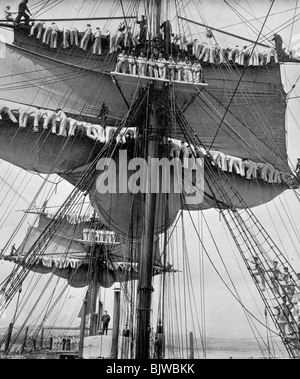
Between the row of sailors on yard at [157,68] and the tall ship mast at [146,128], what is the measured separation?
0.6 inches

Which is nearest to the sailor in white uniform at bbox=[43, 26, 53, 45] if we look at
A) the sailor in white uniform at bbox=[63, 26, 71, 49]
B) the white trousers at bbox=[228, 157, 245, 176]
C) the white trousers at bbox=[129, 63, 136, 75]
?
the sailor in white uniform at bbox=[63, 26, 71, 49]

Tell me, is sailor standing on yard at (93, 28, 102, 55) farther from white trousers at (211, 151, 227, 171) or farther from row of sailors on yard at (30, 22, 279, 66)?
white trousers at (211, 151, 227, 171)

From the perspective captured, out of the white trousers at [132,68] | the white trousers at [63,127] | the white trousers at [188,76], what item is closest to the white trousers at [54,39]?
the white trousers at [63,127]

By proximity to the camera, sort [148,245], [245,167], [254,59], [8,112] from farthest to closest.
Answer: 1. [254,59]
2. [245,167]
3. [8,112]
4. [148,245]

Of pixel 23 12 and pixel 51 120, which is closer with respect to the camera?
pixel 51 120

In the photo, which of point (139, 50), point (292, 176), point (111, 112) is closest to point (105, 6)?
point (139, 50)

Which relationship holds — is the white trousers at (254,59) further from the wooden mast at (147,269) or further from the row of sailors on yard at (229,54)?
the wooden mast at (147,269)

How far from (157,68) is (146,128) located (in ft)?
3.01

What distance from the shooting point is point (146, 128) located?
7.29m

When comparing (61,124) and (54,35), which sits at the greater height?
(54,35)

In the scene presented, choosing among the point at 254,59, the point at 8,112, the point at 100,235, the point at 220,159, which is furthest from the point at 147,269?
the point at 100,235

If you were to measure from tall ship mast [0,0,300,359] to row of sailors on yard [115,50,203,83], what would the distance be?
2 cm

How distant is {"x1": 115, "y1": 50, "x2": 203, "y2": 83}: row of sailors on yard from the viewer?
715 cm

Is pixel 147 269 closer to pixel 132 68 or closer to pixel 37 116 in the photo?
pixel 132 68
